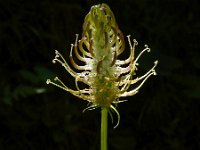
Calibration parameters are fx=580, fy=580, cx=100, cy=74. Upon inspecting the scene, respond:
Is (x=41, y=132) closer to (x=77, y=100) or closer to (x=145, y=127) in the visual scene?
(x=77, y=100)

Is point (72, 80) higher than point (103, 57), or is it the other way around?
point (72, 80)

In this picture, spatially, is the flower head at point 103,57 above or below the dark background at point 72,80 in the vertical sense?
below

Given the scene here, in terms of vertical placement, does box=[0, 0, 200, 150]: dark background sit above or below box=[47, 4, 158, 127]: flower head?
above

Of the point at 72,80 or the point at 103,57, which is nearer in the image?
the point at 103,57

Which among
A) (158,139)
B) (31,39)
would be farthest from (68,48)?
(158,139)

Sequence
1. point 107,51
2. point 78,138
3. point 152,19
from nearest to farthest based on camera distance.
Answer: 1. point 107,51
2. point 78,138
3. point 152,19

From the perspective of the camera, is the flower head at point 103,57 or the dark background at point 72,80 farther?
the dark background at point 72,80

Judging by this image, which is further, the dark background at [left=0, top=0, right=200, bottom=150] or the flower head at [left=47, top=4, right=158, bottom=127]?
the dark background at [left=0, top=0, right=200, bottom=150]

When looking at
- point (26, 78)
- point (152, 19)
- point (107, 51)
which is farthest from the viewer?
point (152, 19)
